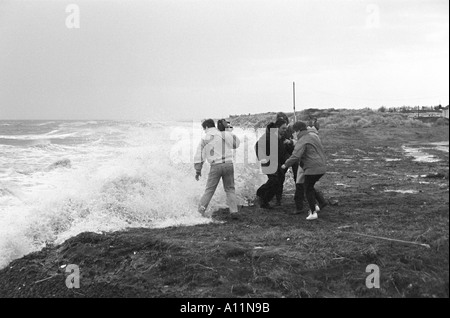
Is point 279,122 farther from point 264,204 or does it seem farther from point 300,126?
point 264,204

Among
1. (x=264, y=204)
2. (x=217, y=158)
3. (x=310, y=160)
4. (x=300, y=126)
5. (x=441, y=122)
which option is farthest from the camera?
(x=264, y=204)

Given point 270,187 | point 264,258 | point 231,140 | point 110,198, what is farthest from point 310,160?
point 110,198

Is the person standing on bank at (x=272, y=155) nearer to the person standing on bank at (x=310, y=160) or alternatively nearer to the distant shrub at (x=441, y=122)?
the person standing on bank at (x=310, y=160)

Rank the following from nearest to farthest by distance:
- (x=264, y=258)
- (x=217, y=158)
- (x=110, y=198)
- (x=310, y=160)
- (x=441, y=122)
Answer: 1. (x=441, y=122)
2. (x=264, y=258)
3. (x=310, y=160)
4. (x=217, y=158)
5. (x=110, y=198)

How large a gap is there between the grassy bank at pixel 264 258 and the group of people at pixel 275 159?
1.55 ft

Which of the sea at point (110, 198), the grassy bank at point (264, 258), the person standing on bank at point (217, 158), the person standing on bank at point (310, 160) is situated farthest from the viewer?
the person standing on bank at point (217, 158)

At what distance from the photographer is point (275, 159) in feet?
31.4

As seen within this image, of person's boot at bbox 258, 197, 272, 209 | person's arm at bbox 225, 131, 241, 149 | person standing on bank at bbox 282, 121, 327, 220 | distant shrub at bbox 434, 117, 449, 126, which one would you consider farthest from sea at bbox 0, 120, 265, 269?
distant shrub at bbox 434, 117, 449, 126

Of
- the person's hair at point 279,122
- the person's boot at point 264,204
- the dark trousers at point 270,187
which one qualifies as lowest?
the person's boot at point 264,204

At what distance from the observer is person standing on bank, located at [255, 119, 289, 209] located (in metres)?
9.55

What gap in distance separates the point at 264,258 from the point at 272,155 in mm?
4258

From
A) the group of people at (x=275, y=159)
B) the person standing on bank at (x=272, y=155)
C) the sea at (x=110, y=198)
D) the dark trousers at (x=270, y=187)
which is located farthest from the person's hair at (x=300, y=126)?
the sea at (x=110, y=198)

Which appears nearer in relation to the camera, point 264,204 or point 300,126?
point 300,126

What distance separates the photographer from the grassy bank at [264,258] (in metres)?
4.70
